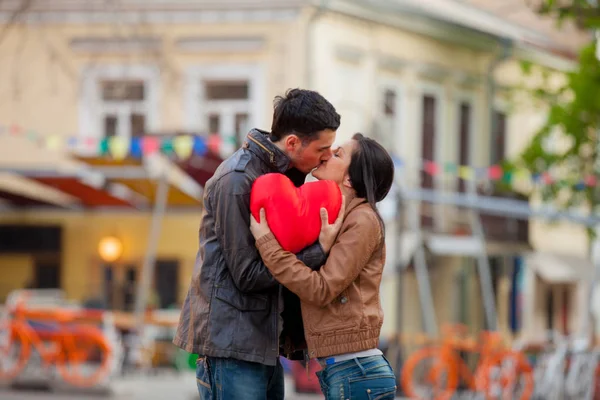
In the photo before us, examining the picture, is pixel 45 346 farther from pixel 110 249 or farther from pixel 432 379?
pixel 110 249

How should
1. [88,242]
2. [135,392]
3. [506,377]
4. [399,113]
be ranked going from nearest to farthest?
[506,377] → [135,392] → [88,242] → [399,113]

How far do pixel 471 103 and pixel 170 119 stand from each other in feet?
25.6

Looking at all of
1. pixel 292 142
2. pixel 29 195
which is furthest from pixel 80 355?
pixel 292 142

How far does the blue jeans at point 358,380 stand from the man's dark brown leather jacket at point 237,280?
0.77 feet

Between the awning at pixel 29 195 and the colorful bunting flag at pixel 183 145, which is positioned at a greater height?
the colorful bunting flag at pixel 183 145

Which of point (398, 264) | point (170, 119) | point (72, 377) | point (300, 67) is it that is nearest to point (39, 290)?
point (170, 119)

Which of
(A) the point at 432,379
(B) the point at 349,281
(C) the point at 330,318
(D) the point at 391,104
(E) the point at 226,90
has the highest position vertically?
(E) the point at 226,90

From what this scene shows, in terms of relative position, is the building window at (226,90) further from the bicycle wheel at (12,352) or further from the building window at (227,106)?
the bicycle wheel at (12,352)

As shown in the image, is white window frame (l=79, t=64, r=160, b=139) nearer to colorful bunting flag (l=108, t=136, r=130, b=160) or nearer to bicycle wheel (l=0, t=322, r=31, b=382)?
colorful bunting flag (l=108, t=136, r=130, b=160)

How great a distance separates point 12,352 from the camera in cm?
1545

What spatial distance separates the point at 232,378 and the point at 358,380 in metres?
0.43

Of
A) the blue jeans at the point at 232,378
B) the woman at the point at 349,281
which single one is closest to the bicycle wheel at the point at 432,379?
the woman at the point at 349,281

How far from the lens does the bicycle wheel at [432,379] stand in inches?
574

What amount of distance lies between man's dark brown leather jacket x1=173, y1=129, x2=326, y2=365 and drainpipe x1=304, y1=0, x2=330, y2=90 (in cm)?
1797
